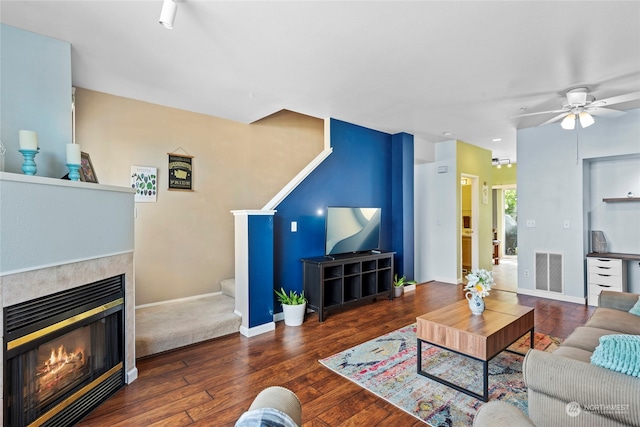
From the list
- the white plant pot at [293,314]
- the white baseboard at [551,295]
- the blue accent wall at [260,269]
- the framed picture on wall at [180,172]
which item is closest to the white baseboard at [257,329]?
the blue accent wall at [260,269]

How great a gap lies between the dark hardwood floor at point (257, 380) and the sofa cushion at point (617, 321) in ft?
3.07

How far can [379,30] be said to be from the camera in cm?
238

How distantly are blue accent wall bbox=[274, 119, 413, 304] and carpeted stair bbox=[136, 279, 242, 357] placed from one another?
2.49ft

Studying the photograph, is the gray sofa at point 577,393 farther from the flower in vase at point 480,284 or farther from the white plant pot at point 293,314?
the white plant pot at point 293,314

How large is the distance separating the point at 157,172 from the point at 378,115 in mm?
3000

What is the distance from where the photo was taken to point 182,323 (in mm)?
3270

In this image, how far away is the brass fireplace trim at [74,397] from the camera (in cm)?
182

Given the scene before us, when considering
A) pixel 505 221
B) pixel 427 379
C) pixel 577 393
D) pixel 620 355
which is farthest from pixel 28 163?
pixel 505 221

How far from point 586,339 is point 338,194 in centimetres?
318

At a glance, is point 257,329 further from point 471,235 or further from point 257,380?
point 471,235

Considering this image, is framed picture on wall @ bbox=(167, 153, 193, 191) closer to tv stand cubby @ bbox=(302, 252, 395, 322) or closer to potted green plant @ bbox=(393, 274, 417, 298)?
tv stand cubby @ bbox=(302, 252, 395, 322)

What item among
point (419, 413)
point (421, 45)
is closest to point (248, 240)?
point (419, 413)

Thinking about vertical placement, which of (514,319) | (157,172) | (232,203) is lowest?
(514,319)

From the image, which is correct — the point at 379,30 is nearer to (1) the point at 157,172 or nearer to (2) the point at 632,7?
(2) the point at 632,7
